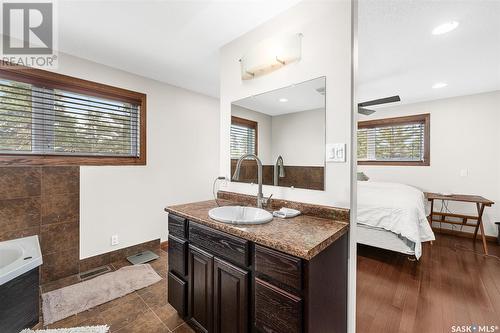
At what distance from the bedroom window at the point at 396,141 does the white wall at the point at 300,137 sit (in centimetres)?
345

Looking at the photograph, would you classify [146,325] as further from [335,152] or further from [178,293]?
[335,152]

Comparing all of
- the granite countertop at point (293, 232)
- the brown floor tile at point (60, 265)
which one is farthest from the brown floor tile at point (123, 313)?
the granite countertop at point (293, 232)

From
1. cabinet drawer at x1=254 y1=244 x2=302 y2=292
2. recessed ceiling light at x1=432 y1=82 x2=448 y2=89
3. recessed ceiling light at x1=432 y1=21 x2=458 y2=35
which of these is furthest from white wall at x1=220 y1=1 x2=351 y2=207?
recessed ceiling light at x1=432 y1=82 x2=448 y2=89

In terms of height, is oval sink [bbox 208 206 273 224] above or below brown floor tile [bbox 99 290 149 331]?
above

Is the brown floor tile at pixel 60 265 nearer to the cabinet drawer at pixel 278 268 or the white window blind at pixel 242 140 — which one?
the white window blind at pixel 242 140

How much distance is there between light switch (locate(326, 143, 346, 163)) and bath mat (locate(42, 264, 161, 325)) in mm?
2174

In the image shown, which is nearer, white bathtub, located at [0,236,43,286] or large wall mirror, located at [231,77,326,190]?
white bathtub, located at [0,236,43,286]

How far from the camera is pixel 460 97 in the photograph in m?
3.64

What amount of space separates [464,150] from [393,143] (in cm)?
102

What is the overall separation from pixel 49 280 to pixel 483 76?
18.9 feet

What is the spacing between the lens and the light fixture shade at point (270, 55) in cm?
157

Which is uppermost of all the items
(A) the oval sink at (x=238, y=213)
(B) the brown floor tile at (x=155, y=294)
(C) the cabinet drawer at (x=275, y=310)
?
(A) the oval sink at (x=238, y=213)

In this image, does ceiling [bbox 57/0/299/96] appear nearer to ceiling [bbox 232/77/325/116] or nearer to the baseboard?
ceiling [bbox 232/77/325/116]

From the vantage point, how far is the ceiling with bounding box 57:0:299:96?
1572 mm
